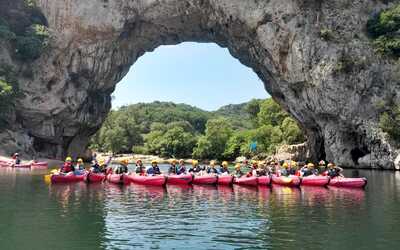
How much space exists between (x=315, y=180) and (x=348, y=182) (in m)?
2.01

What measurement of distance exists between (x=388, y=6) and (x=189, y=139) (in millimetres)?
46784

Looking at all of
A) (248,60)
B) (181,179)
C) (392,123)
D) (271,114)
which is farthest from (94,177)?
(271,114)

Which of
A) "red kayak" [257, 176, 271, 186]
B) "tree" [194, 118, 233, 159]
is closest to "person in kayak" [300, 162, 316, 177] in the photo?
"red kayak" [257, 176, 271, 186]

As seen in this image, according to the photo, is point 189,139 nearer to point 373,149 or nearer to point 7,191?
point 373,149

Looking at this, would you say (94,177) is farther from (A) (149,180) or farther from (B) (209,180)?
(B) (209,180)

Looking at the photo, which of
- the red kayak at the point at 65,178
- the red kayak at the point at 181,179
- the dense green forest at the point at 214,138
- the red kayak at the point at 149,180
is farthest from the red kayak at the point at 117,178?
the dense green forest at the point at 214,138

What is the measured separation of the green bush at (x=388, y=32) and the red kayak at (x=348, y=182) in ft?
79.4

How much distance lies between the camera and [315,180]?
27.1m

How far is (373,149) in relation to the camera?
45500 millimetres

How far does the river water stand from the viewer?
12.4 meters

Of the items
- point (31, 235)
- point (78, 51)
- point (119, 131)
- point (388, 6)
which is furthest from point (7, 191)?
point (119, 131)

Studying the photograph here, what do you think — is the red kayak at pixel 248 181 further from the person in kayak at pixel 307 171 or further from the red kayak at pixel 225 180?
the person in kayak at pixel 307 171

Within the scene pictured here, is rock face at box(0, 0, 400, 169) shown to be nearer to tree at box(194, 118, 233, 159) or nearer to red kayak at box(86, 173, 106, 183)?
tree at box(194, 118, 233, 159)

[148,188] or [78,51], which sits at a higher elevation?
[78,51]
